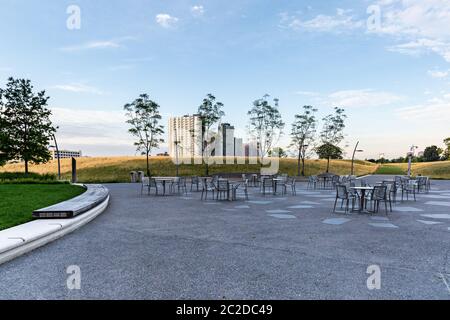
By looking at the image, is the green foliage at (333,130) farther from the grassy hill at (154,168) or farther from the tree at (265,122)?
the grassy hill at (154,168)

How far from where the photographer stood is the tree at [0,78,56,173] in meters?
24.6

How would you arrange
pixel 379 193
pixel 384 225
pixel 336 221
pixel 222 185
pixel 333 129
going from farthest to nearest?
pixel 333 129
pixel 222 185
pixel 379 193
pixel 336 221
pixel 384 225

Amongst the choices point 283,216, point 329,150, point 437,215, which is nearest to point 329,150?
point 329,150

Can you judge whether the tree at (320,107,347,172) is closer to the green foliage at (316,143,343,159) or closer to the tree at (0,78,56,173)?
the green foliage at (316,143,343,159)

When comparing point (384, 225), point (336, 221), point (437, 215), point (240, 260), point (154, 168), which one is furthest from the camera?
point (154, 168)

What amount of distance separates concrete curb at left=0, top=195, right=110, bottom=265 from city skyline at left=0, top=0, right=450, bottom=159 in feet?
Result: 18.1

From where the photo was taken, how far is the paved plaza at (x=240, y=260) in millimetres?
2930

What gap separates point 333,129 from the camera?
30266 millimetres

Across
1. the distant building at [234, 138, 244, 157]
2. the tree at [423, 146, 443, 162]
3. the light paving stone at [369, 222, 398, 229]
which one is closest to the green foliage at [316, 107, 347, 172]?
the distant building at [234, 138, 244, 157]

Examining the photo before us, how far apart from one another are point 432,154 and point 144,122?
9106 centimetres

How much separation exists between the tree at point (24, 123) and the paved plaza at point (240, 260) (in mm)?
23431

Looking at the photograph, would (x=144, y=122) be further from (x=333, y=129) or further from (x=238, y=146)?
(x=333, y=129)
